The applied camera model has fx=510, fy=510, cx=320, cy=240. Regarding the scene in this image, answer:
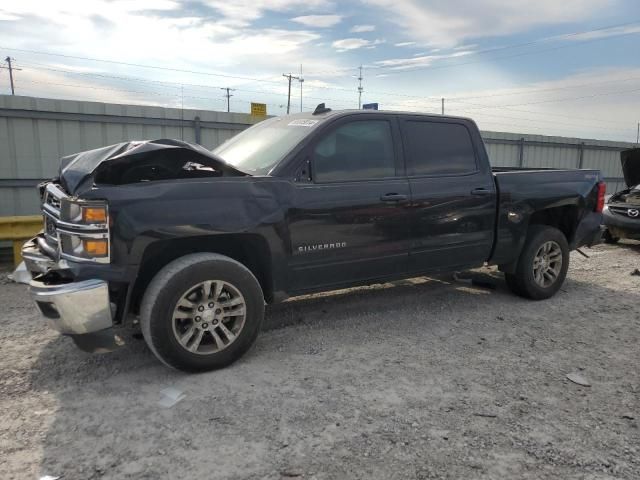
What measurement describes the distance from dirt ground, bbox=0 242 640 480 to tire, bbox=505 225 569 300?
1.63ft

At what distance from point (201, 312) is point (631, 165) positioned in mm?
9090

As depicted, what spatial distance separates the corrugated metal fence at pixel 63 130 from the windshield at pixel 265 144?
395cm

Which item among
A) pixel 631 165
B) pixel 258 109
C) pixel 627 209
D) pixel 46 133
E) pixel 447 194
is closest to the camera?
pixel 447 194

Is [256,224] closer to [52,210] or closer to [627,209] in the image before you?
[52,210]

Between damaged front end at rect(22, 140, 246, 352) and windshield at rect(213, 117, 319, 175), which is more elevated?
windshield at rect(213, 117, 319, 175)

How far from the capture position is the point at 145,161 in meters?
3.54

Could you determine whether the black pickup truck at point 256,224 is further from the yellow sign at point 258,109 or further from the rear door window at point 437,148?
the yellow sign at point 258,109

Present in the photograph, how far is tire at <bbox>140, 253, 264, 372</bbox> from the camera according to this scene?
334 cm

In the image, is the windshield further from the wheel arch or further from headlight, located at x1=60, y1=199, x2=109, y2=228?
headlight, located at x1=60, y1=199, x2=109, y2=228

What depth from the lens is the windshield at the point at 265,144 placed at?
4.06 m

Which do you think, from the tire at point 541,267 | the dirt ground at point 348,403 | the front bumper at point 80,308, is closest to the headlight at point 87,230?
the front bumper at point 80,308

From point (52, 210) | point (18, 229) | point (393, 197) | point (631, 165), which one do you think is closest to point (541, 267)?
point (393, 197)

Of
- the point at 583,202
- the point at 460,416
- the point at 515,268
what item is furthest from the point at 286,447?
the point at 583,202

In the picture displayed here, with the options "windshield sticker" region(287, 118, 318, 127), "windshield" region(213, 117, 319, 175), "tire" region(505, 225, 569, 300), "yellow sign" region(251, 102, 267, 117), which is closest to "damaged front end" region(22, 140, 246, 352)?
"windshield" region(213, 117, 319, 175)
